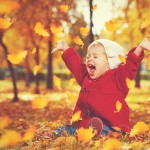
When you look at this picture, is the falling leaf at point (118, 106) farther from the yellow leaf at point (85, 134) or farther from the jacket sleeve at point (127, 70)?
the yellow leaf at point (85, 134)

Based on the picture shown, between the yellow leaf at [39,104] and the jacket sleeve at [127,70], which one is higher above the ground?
the jacket sleeve at [127,70]

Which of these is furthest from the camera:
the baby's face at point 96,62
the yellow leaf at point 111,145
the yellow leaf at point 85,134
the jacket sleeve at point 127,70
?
the baby's face at point 96,62

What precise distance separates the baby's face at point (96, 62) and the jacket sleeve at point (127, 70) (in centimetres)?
21

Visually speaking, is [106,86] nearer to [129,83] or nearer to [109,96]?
[109,96]

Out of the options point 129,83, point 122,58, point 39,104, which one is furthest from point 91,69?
point 39,104

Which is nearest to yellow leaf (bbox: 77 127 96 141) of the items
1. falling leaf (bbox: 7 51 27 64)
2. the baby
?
the baby

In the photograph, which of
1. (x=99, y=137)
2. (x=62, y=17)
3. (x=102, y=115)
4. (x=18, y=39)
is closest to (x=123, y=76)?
(x=102, y=115)

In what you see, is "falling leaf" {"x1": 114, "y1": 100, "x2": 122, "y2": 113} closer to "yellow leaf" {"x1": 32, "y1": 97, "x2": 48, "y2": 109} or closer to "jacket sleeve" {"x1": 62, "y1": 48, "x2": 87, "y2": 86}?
"jacket sleeve" {"x1": 62, "y1": 48, "x2": 87, "y2": 86}

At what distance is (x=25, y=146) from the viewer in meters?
4.61

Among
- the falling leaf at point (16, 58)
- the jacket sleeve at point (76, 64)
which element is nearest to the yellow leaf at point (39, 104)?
the falling leaf at point (16, 58)

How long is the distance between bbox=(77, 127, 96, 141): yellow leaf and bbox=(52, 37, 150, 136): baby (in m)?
0.14

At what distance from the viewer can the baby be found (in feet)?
16.5

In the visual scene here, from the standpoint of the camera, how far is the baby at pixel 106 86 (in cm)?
503

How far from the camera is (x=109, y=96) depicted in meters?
5.15
